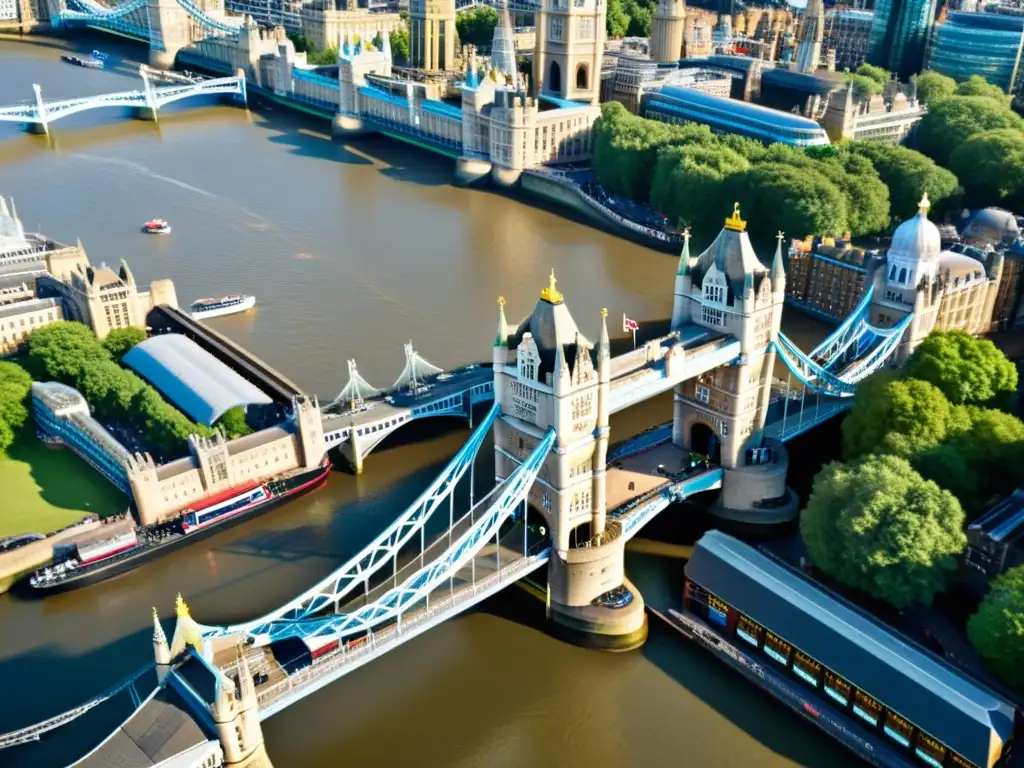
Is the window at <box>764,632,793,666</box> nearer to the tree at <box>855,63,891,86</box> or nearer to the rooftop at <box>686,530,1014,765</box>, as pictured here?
the rooftop at <box>686,530,1014,765</box>

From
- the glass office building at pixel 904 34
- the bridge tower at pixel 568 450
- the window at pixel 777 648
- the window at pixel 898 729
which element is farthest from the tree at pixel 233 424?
the glass office building at pixel 904 34

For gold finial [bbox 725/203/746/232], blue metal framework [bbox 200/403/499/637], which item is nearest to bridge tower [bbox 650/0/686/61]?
gold finial [bbox 725/203/746/232]

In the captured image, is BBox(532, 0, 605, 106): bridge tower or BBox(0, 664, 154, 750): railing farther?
BBox(532, 0, 605, 106): bridge tower

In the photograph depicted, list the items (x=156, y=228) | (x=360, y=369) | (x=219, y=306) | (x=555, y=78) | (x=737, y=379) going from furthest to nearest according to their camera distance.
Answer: (x=555, y=78), (x=156, y=228), (x=219, y=306), (x=360, y=369), (x=737, y=379)

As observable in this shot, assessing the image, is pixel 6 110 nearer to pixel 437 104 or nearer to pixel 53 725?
pixel 437 104

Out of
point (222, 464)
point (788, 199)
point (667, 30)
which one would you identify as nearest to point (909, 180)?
point (788, 199)

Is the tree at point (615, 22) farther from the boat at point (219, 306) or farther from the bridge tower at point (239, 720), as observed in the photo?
the bridge tower at point (239, 720)

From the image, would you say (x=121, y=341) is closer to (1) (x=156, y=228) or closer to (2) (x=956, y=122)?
(1) (x=156, y=228)
